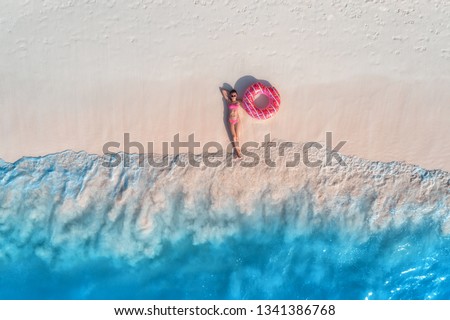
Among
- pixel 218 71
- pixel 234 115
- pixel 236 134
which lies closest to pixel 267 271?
pixel 236 134

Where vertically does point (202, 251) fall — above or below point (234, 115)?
below

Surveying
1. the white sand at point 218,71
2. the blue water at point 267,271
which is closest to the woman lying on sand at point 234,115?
the white sand at point 218,71

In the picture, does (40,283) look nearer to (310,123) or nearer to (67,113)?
(67,113)

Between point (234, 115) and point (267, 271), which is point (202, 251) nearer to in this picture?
point (267, 271)

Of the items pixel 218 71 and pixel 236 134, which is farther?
pixel 218 71

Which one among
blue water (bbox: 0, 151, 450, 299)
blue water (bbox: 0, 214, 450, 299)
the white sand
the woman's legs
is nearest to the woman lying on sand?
the woman's legs
